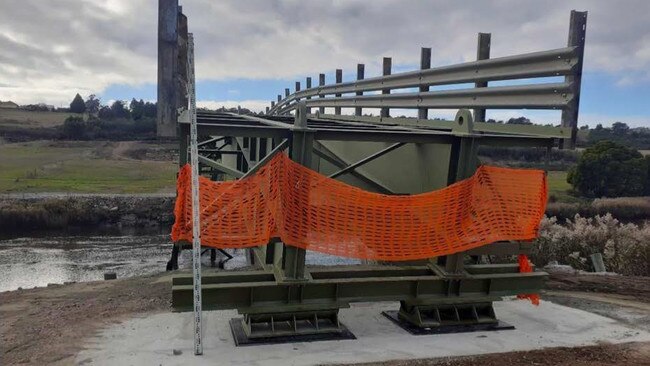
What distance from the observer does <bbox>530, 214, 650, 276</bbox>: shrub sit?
14.2m

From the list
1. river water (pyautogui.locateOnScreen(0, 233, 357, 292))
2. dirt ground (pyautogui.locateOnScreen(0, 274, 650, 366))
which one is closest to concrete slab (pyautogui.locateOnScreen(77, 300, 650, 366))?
dirt ground (pyautogui.locateOnScreen(0, 274, 650, 366))

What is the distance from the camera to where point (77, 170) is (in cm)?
5881

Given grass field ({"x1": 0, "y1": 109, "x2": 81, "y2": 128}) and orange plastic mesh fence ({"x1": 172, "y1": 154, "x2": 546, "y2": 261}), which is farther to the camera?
grass field ({"x1": 0, "y1": 109, "x2": 81, "y2": 128})

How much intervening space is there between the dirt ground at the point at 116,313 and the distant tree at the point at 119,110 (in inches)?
4369

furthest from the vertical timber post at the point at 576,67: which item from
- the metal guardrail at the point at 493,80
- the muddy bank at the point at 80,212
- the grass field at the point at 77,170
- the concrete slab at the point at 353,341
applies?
the grass field at the point at 77,170

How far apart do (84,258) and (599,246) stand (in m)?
23.2

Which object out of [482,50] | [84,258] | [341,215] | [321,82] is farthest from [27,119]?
[341,215]

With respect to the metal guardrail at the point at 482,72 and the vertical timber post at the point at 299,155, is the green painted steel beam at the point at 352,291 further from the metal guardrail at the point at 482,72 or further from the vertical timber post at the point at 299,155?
the metal guardrail at the point at 482,72

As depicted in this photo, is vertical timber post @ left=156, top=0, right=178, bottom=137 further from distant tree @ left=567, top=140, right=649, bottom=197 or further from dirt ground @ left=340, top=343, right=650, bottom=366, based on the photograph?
distant tree @ left=567, top=140, right=649, bottom=197

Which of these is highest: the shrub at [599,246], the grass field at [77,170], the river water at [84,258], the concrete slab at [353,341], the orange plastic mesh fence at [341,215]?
the orange plastic mesh fence at [341,215]

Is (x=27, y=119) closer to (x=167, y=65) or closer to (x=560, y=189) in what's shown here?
(x=560, y=189)

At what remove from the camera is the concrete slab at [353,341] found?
18.4ft

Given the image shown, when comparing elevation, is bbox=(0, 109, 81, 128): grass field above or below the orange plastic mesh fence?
above

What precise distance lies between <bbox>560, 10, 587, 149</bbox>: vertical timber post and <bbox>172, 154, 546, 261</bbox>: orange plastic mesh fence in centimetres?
116
